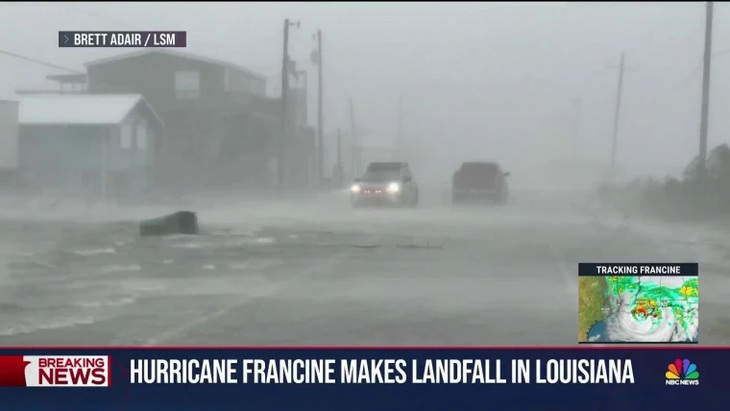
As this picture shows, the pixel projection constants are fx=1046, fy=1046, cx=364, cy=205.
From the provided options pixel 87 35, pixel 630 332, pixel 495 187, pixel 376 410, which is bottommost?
pixel 376 410

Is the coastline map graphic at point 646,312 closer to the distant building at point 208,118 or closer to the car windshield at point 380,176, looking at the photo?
the car windshield at point 380,176

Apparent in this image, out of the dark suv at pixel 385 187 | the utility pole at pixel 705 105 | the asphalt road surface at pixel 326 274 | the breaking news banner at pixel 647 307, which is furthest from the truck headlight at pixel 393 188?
the utility pole at pixel 705 105

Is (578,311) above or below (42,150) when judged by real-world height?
below

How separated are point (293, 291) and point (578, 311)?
123 cm

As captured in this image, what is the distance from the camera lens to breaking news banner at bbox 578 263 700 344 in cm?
403

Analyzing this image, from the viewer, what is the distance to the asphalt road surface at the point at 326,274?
4.18m

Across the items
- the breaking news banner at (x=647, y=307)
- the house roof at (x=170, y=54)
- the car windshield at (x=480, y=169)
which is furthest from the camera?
the car windshield at (x=480, y=169)

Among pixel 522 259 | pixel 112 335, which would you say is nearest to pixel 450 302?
pixel 522 259

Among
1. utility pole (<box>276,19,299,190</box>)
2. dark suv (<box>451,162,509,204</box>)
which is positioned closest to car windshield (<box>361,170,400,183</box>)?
dark suv (<box>451,162,509,204</box>)

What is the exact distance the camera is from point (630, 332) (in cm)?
403

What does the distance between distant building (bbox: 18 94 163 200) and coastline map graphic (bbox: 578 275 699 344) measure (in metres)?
1.95

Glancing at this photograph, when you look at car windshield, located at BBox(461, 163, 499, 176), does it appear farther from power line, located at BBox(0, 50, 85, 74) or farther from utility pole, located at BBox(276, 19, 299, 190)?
power line, located at BBox(0, 50, 85, 74)

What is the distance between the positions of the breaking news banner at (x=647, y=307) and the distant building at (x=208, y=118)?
1478 mm

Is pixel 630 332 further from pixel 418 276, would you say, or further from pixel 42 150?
pixel 42 150
